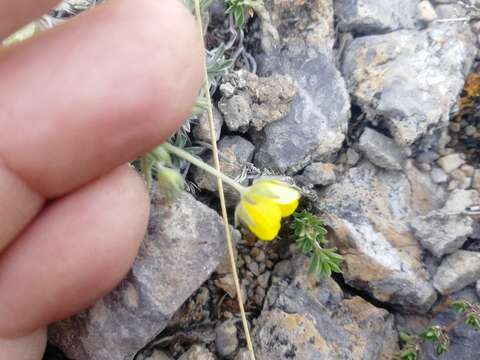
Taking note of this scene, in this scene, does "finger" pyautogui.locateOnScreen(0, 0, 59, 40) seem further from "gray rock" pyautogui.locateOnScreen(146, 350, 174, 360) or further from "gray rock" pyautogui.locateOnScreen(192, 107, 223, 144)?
"gray rock" pyautogui.locateOnScreen(146, 350, 174, 360)

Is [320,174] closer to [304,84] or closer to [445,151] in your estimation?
[304,84]

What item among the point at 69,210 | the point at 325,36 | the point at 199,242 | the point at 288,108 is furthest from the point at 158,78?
the point at 325,36

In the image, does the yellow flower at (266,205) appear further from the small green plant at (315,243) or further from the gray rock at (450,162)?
the gray rock at (450,162)

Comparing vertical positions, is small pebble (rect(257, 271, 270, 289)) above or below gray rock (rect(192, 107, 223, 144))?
below

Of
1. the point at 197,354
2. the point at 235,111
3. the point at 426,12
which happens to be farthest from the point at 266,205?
the point at 426,12

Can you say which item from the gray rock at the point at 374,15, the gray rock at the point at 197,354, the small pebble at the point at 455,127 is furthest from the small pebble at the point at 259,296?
the gray rock at the point at 374,15

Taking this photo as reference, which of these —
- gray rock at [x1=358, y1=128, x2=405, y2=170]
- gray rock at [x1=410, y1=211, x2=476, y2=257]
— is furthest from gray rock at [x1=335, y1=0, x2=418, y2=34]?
gray rock at [x1=410, y1=211, x2=476, y2=257]
